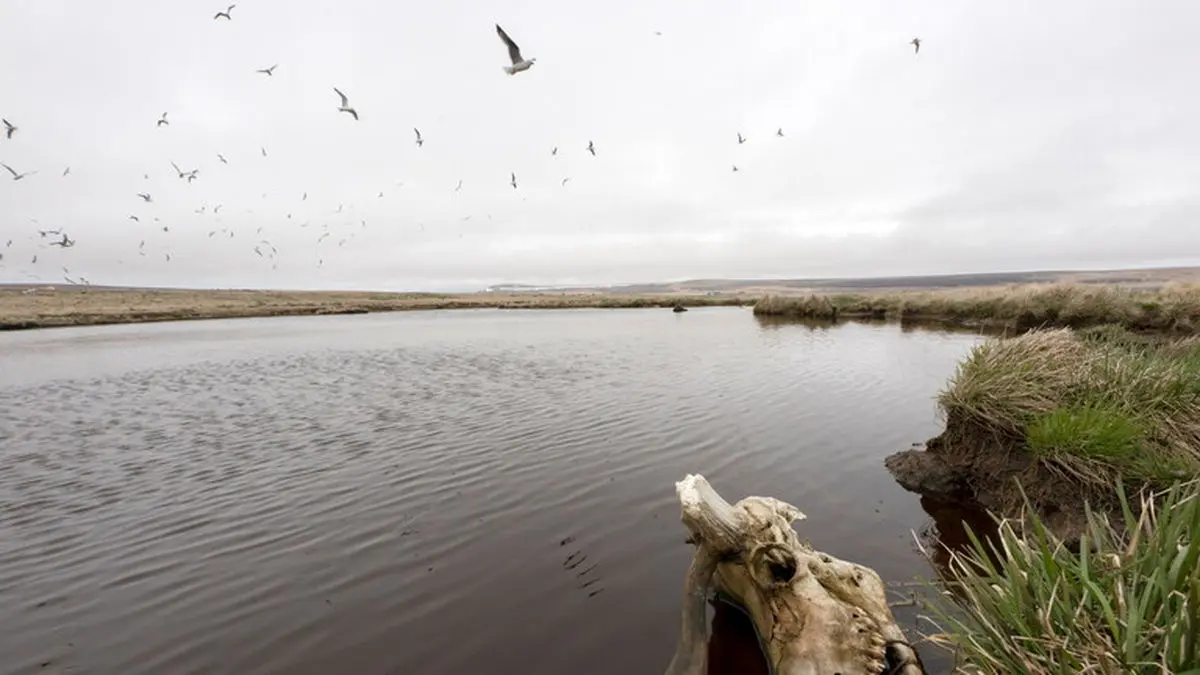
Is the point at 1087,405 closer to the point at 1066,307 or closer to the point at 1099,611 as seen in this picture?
the point at 1099,611

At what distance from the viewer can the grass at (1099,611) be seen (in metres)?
2.18

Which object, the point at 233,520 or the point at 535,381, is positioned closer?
the point at 233,520

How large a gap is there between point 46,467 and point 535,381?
41.7ft

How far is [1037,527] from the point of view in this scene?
118 inches

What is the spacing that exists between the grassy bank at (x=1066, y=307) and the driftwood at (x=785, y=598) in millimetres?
22122

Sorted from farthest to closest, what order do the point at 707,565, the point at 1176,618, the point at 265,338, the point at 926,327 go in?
1. the point at 265,338
2. the point at 926,327
3. the point at 707,565
4. the point at 1176,618

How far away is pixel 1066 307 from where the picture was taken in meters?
25.2

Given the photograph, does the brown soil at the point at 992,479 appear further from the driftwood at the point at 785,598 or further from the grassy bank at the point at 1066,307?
the grassy bank at the point at 1066,307

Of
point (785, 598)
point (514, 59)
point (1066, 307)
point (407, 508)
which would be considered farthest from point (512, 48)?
point (1066, 307)

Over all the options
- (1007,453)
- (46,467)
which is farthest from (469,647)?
(46,467)

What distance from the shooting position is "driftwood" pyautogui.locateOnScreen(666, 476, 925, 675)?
402cm

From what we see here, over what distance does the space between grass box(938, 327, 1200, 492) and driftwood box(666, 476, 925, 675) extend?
11.8 ft

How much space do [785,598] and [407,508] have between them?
6.10m

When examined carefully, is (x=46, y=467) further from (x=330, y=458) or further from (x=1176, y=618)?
(x=1176, y=618)
